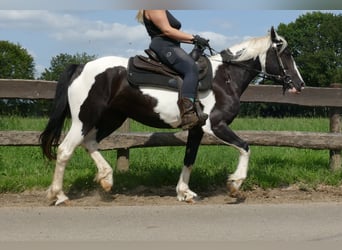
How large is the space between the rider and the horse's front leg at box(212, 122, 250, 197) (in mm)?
245

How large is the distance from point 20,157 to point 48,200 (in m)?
2.18

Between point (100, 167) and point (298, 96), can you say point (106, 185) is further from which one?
point (298, 96)

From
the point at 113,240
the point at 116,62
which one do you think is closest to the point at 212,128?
the point at 116,62

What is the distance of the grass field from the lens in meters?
7.29

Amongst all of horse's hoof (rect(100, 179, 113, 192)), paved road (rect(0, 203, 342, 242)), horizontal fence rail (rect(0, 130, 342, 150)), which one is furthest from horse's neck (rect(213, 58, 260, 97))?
horse's hoof (rect(100, 179, 113, 192))

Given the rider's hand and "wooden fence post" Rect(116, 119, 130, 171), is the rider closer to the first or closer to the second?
the rider's hand

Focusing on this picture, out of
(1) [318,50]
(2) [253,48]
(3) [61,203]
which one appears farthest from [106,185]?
(1) [318,50]

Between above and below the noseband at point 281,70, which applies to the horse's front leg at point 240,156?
below

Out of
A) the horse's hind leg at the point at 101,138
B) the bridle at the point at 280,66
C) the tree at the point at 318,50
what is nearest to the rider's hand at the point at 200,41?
the bridle at the point at 280,66

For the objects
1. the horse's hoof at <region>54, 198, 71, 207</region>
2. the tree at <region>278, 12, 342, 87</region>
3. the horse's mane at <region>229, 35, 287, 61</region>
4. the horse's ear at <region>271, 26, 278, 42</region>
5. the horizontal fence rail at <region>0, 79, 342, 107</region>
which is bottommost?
the horse's hoof at <region>54, 198, 71, 207</region>

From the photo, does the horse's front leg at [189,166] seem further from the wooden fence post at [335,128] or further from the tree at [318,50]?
the tree at [318,50]

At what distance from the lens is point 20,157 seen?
8508mm

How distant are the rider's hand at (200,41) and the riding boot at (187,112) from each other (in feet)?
2.64

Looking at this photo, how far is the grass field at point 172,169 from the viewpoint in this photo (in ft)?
23.9
